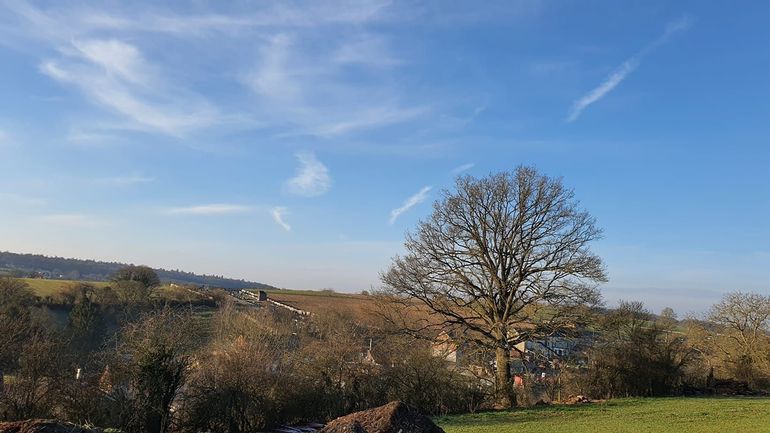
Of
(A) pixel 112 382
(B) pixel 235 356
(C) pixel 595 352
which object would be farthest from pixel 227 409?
(C) pixel 595 352

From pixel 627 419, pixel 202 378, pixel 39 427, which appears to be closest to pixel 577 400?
pixel 627 419

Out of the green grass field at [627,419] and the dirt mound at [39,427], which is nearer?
the dirt mound at [39,427]

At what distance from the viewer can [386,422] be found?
21.1 feet

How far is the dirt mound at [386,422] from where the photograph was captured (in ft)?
20.7

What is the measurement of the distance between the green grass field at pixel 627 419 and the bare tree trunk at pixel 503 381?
6.64 ft

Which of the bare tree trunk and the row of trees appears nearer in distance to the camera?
the row of trees

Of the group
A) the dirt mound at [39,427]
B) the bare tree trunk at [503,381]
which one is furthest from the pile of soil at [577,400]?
the dirt mound at [39,427]

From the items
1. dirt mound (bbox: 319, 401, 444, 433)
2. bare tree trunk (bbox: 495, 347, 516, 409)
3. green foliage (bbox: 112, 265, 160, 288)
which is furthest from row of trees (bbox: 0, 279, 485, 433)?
green foliage (bbox: 112, 265, 160, 288)

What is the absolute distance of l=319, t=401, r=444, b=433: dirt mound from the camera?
6.32 m

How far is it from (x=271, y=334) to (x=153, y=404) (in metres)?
12.1

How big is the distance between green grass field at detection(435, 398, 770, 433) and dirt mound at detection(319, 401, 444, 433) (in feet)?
26.7

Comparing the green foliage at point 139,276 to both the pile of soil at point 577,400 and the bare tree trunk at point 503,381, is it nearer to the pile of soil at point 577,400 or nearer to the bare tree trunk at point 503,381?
the bare tree trunk at point 503,381

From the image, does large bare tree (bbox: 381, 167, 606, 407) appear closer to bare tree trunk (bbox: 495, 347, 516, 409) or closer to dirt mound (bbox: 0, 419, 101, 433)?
bare tree trunk (bbox: 495, 347, 516, 409)

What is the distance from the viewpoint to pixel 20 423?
19.8 ft
